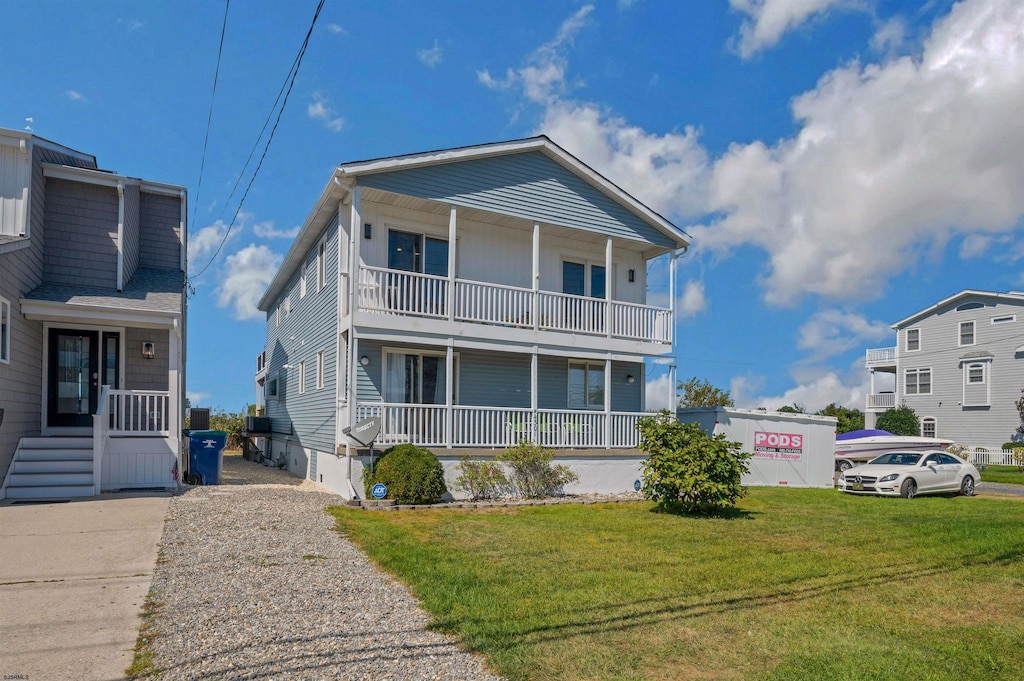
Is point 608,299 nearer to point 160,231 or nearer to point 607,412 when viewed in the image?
point 607,412

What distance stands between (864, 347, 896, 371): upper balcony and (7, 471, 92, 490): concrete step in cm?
4285

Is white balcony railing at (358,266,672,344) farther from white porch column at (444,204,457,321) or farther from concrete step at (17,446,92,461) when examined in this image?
concrete step at (17,446,92,461)

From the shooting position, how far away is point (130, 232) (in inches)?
622

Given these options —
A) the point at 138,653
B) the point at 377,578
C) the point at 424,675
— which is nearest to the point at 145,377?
the point at 377,578

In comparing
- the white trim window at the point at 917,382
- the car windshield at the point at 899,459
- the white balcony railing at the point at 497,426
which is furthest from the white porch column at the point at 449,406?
the white trim window at the point at 917,382

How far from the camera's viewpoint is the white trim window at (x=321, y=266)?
1677cm

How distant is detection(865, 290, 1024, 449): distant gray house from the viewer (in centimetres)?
3459

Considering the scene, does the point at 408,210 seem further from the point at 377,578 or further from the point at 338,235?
the point at 377,578

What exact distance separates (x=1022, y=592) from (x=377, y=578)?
6.83 m

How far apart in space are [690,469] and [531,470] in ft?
12.2

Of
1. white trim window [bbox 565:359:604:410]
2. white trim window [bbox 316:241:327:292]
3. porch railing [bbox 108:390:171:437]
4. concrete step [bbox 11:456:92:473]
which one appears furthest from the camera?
white trim window [bbox 565:359:604:410]

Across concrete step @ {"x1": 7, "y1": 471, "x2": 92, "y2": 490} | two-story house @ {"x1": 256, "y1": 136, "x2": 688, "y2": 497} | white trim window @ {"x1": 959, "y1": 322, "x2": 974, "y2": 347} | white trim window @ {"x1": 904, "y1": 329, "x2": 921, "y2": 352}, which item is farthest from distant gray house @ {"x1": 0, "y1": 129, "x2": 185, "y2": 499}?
white trim window @ {"x1": 904, "y1": 329, "x2": 921, "y2": 352}

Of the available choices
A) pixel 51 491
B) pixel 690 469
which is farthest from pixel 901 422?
pixel 51 491

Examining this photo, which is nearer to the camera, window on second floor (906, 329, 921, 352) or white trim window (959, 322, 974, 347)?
white trim window (959, 322, 974, 347)
